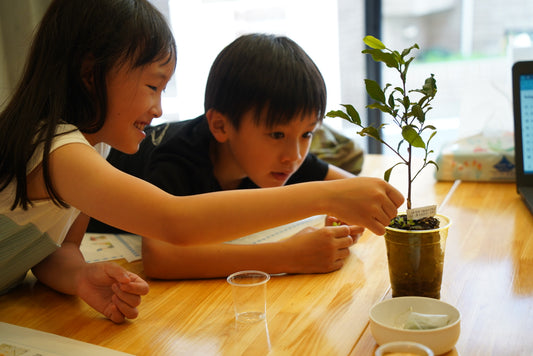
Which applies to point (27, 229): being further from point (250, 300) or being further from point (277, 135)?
point (277, 135)

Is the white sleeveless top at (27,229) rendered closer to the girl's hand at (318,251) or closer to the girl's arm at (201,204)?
the girl's arm at (201,204)

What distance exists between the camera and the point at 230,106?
4.05 feet

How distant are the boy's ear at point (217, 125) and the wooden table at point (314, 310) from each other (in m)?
0.39

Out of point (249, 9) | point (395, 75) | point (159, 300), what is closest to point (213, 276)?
point (159, 300)

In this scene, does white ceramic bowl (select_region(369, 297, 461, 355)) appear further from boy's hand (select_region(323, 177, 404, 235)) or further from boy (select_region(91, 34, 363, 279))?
boy (select_region(91, 34, 363, 279))

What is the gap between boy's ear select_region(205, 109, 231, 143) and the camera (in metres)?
1.27

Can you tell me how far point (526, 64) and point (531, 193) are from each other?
348 mm

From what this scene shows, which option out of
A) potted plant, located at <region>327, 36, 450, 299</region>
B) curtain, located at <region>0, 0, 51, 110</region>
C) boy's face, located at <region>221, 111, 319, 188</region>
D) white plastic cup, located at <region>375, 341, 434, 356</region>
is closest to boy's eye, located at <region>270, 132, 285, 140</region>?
boy's face, located at <region>221, 111, 319, 188</region>

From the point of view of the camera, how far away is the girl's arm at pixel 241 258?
974 mm

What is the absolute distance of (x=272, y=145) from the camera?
47.5 inches

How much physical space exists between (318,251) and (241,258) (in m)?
0.15

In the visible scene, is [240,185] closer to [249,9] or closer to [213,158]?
[213,158]

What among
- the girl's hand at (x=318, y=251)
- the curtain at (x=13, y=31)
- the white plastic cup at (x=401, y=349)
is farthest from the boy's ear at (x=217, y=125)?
the curtain at (x=13, y=31)

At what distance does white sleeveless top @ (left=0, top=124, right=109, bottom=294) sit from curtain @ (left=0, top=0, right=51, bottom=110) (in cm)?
117
